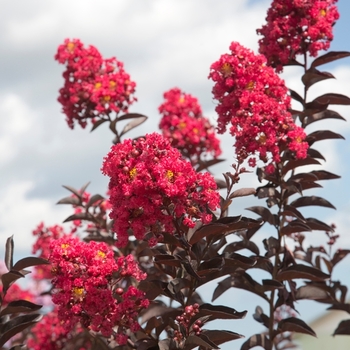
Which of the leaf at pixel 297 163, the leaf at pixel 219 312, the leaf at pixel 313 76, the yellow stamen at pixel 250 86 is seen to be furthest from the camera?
the leaf at pixel 313 76

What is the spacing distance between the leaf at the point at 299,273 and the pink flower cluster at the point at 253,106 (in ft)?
1.75

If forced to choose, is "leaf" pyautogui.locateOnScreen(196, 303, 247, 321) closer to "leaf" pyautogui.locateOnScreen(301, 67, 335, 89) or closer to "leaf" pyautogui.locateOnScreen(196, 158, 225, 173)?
"leaf" pyautogui.locateOnScreen(301, 67, 335, 89)

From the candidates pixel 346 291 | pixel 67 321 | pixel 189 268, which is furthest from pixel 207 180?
pixel 346 291

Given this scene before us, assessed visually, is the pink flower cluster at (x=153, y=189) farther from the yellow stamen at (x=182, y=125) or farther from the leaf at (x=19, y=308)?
the yellow stamen at (x=182, y=125)

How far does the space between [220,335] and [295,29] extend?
1.88 metres

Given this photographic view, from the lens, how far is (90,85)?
4676 millimetres

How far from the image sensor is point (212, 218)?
9.28 ft

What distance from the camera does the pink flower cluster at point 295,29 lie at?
380cm

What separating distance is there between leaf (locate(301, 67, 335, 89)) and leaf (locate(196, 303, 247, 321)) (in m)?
1.55

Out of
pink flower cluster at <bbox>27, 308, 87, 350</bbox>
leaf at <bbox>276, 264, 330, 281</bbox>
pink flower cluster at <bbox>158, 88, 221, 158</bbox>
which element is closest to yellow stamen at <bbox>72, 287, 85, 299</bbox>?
leaf at <bbox>276, 264, 330, 281</bbox>

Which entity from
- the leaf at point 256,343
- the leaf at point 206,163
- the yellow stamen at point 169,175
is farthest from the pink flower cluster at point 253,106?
the leaf at point 206,163

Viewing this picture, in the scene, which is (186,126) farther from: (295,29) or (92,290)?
(92,290)

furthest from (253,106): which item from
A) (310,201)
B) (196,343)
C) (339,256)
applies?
(339,256)

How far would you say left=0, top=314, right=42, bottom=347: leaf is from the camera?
293 cm
